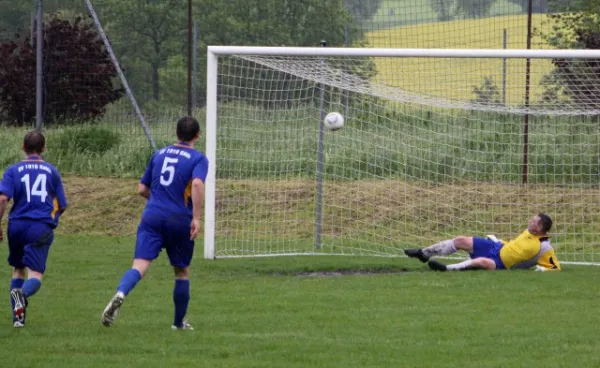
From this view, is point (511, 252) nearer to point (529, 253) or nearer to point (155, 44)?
point (529, 253)

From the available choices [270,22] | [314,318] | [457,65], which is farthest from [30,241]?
[270,22]

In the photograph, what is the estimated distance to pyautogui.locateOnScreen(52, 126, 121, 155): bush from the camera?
22.4 meters

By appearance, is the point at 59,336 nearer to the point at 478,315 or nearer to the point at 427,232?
the point at 478,315

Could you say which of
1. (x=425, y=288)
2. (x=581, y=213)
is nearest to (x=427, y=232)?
(x=581, y=213)

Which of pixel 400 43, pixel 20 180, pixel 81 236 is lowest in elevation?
pixel 81 236

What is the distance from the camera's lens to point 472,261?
13742 mm

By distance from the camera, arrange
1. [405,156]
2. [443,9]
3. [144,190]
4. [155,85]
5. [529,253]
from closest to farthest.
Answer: [144,190] → [529,253] → [405,156] → [443,9] → [155,85]

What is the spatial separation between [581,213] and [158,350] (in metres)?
10.6

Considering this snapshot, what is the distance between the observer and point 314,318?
397 inches

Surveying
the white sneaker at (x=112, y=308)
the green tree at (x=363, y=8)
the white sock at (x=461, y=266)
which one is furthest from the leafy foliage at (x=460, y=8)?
the white sneaker at (x=112, y=308)

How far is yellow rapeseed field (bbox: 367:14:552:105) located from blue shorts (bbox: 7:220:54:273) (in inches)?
297

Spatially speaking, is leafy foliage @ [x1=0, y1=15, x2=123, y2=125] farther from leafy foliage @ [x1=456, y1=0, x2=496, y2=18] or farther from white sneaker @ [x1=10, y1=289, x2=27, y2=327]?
white sneaker @ [x1=10, y1=289, x2=27, y2=327]

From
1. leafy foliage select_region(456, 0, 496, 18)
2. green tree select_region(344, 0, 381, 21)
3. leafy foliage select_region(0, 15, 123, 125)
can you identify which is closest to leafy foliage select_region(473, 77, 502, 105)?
leafy foliage select_region(456, 0, 496, 18)

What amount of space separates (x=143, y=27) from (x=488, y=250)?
1542cm
